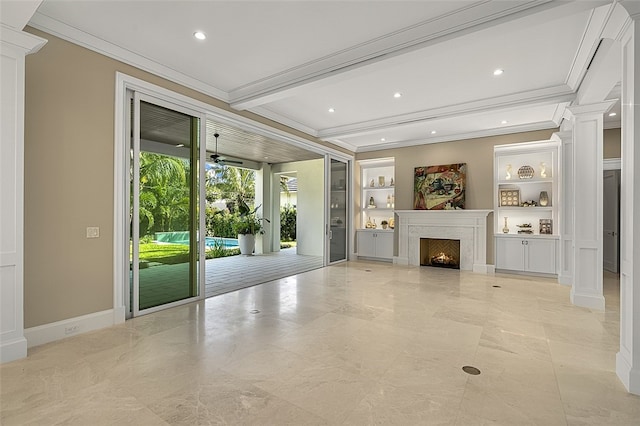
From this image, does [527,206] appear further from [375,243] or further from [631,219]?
[631,219]

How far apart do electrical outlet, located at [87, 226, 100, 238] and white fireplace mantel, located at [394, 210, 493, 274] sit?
258 inches

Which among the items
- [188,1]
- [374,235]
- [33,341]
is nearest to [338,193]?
[374,235]

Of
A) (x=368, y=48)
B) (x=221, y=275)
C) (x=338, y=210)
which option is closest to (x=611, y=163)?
(x=338, y=210)

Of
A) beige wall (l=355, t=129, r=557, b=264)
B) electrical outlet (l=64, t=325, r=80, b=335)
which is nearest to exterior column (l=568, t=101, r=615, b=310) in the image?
beige wall (l=355, t=129, r=557, b=264)

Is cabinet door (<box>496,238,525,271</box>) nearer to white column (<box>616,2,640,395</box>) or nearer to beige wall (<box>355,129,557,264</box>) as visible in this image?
beige wall (<box>355,129,557,264</box>)

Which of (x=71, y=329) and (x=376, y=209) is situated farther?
(x=376, y=209)

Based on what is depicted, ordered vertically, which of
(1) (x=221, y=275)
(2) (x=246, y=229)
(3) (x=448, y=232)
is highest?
(3) (x=448, y=232)

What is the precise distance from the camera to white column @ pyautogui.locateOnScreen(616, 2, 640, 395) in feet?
7.80

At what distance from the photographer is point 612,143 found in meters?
6.51

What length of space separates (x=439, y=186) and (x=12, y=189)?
7.58m

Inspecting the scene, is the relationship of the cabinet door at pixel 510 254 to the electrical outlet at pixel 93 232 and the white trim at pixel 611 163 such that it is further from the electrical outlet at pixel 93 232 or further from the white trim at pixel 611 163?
the electrical outlet at pixel 93 232

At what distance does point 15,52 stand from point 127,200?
67.3 inches

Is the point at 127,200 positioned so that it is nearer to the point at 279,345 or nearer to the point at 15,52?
the point at 15,52

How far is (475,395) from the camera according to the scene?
229 cm
